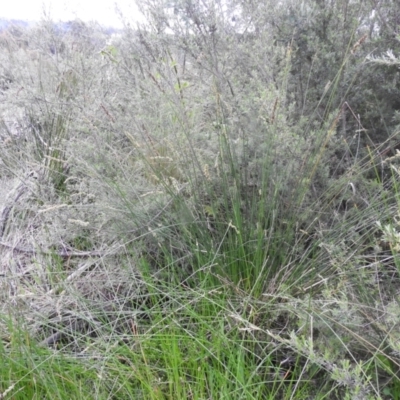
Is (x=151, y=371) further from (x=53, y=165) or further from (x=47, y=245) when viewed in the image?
(x=53, y=165)

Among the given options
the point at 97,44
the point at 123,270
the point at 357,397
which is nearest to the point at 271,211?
the point at 123,270

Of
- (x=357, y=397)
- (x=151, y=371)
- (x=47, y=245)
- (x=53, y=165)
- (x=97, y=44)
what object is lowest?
(x=151, y=371)

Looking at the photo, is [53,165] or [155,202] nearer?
[155,202]

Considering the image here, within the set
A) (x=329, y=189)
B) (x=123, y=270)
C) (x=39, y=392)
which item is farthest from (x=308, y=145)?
(x=39, y=392)

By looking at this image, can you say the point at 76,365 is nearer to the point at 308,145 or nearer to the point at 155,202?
the point at 155,202

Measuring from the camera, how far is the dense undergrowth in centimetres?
140

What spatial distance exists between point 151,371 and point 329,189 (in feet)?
2.98

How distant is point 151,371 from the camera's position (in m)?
1.48

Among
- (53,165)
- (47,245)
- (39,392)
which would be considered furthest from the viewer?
(53,165)

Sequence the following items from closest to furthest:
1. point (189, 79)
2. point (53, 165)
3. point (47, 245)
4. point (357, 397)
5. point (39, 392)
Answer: point (357, 397) < point (39, 392) < point (47, 245) < point (53, 165) < point (189, 79)

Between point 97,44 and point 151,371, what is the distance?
3224 mm

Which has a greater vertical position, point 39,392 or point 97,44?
point 97,44

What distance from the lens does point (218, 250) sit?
5.48 feet

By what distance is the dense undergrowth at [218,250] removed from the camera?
1.40 meters
